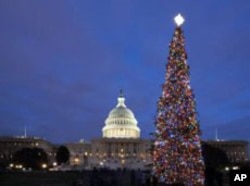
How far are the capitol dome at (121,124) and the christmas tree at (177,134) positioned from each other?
15683 cm

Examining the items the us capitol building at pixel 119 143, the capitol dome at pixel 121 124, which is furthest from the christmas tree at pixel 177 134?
the capitol dome at pixel 121 124

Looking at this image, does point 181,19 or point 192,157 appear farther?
point 181,19

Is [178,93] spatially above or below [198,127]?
above

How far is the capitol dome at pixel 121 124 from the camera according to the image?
7598 inches

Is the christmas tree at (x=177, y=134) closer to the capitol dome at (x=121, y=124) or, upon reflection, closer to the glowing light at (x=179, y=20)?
the glowing light at (x=179, y=20)

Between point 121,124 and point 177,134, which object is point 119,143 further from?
point 177,134

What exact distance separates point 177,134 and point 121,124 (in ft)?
519

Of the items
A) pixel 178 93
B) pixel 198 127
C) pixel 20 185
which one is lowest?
pixel 20 185

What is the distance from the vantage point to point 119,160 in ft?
612

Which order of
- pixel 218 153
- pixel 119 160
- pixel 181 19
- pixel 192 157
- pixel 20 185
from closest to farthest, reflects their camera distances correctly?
pixel 192 157
pixel 181 19
pixel 20 185
pixel 218 153
pixel 119 160

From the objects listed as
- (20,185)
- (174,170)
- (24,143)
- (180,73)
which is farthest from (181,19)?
(24,143)

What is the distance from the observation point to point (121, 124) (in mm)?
192500

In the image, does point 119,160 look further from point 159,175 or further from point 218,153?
point 159,175

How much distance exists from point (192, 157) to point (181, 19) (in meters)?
10.2
